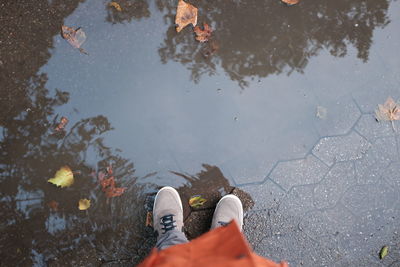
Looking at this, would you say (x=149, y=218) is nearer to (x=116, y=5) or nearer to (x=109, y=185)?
(x=109, y=185)

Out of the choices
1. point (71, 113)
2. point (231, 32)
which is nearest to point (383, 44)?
point (231, 32)

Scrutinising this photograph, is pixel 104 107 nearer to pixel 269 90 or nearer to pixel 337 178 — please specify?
pixel 269 90

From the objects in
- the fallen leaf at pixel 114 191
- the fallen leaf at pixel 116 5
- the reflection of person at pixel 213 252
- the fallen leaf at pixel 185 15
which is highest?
the fallen leaf at pixel 116 5

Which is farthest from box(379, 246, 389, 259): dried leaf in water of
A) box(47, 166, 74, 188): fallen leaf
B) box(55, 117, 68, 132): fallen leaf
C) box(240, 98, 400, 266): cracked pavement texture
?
box(55, 117, 68, 132): fallen leaf

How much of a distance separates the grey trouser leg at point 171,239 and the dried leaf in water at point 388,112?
1.62 m

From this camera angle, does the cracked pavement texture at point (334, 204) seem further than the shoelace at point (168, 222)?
Yes

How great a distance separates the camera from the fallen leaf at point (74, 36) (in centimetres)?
274

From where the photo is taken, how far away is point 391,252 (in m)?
2.69

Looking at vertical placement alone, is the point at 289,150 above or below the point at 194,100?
below

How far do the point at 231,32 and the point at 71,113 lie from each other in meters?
1.28

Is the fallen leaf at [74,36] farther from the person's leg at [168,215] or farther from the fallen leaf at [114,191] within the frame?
the person's leg at [168,215]

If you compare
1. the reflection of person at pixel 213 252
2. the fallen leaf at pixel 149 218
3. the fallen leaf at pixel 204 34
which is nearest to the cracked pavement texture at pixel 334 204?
the fallen leaf at pixel 149 218

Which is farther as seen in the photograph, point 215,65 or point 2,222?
point 215,65

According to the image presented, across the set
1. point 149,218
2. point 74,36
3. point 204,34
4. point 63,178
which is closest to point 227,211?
point 149,218
